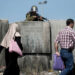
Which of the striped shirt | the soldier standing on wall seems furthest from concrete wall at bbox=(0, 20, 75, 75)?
the striped shirt

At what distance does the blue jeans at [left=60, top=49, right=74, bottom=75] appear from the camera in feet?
23.2

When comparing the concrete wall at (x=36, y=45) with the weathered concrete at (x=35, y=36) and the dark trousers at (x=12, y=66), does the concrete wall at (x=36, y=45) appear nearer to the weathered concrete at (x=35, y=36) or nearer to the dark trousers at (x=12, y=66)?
the weathered concrete at (x=35, y=36)

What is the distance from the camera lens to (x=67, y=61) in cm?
716

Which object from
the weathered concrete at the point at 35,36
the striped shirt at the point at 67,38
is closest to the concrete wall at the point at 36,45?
the weathered concrete at the point at 35,36

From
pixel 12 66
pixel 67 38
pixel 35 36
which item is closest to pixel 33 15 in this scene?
pixel 35 36

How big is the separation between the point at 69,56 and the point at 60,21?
2681mm

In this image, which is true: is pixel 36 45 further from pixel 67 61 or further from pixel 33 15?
pixel 67 61

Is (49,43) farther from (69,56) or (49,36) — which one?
(69,56)

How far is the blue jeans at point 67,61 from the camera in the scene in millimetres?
7059

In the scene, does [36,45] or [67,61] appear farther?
[36,45]

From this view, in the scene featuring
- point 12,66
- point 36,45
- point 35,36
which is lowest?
point 12,66

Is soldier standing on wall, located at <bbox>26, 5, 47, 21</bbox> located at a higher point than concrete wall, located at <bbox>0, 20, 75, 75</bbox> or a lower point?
higher

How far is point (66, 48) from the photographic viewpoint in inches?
283

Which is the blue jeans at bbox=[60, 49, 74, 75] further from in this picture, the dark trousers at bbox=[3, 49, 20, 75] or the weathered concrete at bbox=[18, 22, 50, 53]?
the weathered concrete at bbox=[18, 22, 50, 53]
